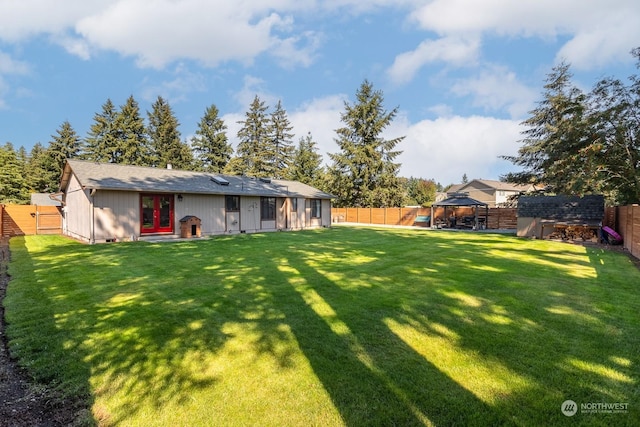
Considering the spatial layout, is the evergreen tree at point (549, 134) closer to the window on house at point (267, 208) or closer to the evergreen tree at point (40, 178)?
the window on house at point (267, 208)

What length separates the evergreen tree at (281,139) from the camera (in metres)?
39.5

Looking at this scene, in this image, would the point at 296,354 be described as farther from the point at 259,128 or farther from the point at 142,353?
the point at 259,128

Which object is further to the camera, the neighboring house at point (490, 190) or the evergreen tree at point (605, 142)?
the neighboring house at point (490, 190)

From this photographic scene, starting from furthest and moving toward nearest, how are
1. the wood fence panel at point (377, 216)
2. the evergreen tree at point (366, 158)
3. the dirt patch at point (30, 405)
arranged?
the evergreen tree at point (366, 158)
the wood fence panel at point (377, 216)
the dirt patch at point (30, 405)

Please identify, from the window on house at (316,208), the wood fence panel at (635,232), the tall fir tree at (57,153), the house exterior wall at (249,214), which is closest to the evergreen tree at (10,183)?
the tall fir tree at (57,153)

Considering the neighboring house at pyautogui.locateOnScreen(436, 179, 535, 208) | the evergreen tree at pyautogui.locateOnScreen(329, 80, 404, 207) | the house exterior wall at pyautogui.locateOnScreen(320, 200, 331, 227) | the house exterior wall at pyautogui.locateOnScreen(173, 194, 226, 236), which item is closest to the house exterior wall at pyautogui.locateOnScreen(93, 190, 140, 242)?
the house exterior wall at pyautogui.locateOnScreen(173, 194, 226, 236)

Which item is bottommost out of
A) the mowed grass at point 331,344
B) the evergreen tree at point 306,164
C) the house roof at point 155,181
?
the mowed grass at point 331,344

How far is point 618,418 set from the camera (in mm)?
2193

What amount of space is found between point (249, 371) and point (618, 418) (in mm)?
2765

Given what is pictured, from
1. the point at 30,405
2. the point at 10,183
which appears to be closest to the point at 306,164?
the point at 10,183

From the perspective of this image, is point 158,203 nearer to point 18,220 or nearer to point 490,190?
point 18,220

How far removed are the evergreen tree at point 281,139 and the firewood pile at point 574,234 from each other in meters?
29.6

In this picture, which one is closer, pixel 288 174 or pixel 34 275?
pixel 34 275

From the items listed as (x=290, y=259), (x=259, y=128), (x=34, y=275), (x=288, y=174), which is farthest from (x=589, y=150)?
(x=259, y=128)
